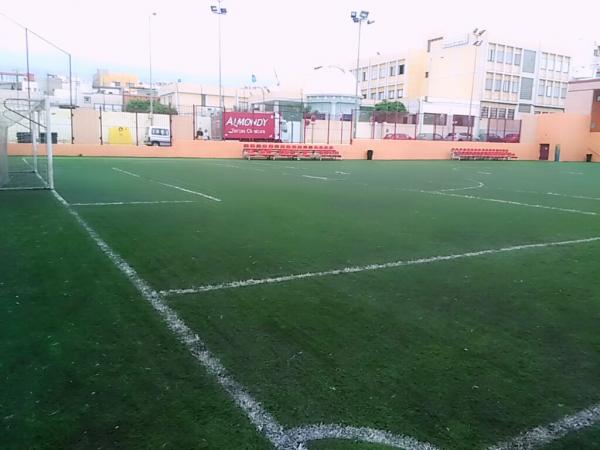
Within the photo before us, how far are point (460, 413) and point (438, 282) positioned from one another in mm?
2555

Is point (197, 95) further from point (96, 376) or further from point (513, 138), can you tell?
point (96, 376)

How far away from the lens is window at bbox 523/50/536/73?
80994 millimetres

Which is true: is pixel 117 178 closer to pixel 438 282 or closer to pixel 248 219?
pixel 248 219

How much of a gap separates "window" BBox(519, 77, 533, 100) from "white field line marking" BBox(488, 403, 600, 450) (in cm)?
8838

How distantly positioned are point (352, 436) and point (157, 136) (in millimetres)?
40360

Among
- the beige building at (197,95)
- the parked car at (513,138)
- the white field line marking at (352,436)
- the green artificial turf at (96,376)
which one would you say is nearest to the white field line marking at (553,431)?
the white field line marking at (352,436)

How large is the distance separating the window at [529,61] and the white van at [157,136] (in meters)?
63.7

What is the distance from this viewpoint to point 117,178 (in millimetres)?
15945

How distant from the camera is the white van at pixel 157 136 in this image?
40.1 metres

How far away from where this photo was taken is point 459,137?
43.0 metres

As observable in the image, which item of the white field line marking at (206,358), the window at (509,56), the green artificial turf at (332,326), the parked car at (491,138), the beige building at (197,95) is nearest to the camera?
the white field line marking at (206,358)

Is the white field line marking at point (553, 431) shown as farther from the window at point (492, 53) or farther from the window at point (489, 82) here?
the window at point (492, 53)

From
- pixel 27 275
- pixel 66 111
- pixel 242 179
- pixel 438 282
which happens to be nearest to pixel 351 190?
pixel 242 179

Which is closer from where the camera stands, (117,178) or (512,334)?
(512,334)
